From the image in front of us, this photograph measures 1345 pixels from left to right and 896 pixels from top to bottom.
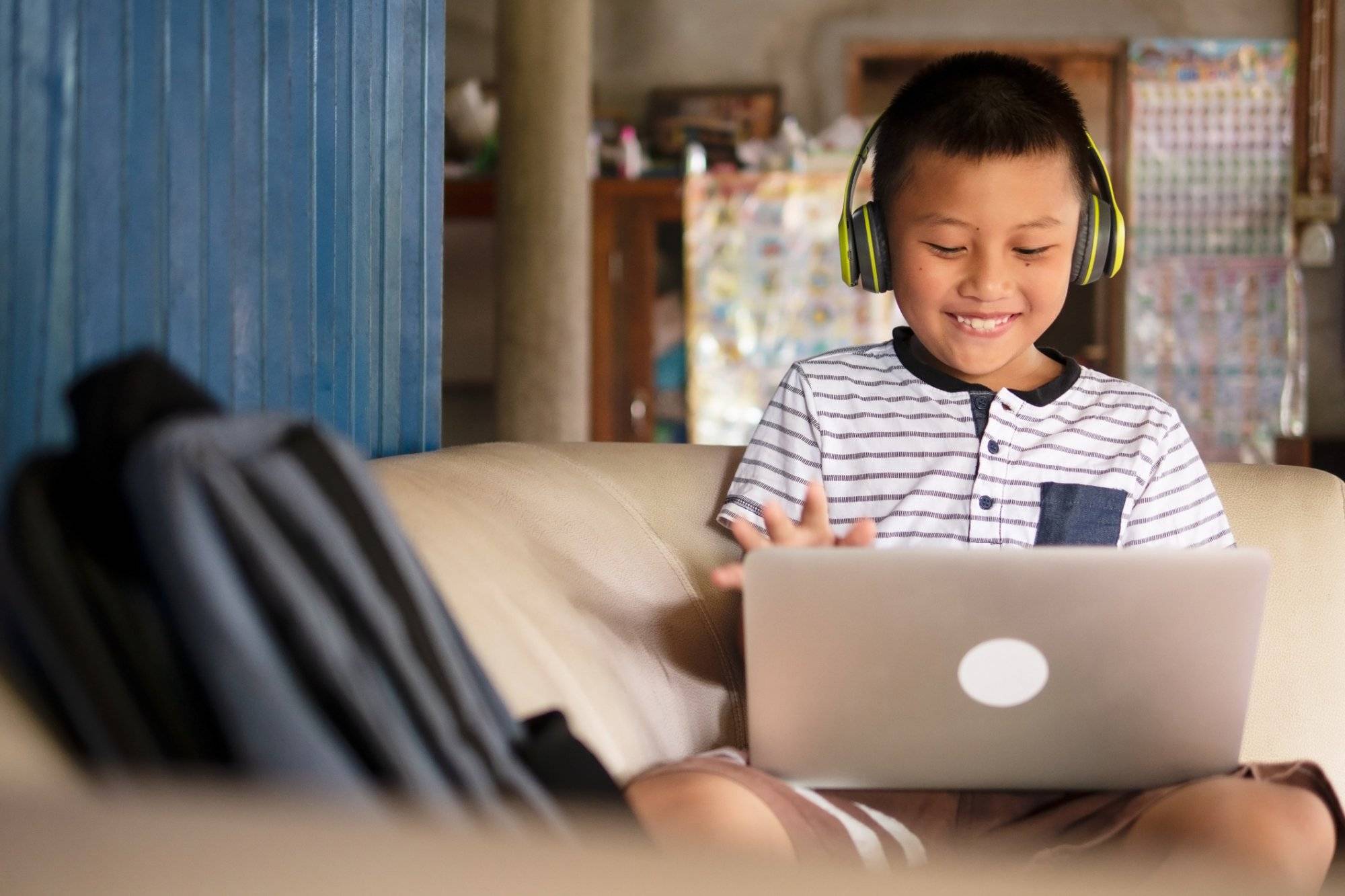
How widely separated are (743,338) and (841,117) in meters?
1.10

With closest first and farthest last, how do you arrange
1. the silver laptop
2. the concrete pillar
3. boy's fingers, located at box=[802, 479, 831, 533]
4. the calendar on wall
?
1. the silver laptop
2. boy's fingers, located at box=[802, 479, 831, 533]
3. the concrete pillar
4. the calendar on wall

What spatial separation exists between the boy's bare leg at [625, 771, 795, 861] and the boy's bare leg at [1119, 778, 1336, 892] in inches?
11.3

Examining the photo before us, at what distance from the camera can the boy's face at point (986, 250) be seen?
1.48 m

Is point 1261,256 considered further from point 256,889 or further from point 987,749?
point 256,889

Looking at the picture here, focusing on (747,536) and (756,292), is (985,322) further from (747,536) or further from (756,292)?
(756,292)

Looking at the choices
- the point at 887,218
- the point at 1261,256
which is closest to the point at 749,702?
the point at 887,218

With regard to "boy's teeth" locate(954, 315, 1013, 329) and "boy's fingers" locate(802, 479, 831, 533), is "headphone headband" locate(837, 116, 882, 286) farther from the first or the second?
"boy's fingers" locate(802, 479, 831, 533)

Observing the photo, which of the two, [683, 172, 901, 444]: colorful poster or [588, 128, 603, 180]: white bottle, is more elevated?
[588, 128, 603, 180]: white bottle

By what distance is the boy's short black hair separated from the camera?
1.49 metres

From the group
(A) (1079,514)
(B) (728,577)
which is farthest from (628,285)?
(B) (728,577)

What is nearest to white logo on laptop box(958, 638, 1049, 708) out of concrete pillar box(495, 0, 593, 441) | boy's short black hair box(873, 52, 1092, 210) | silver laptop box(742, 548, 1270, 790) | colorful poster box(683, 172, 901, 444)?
silver laptop box(742, 548, 1270, 790)

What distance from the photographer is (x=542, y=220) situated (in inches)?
173

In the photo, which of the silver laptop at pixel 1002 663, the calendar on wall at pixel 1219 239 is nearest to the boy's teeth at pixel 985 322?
the silver laptop at pixel 1002 663

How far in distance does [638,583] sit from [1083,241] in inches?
26.5
